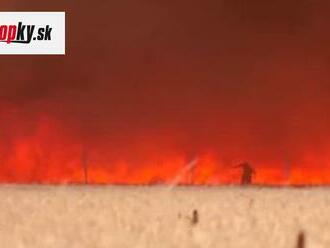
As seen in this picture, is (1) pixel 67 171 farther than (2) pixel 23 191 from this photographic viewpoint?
Yes

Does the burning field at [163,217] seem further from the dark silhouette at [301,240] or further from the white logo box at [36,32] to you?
the white logo box at [36,32]

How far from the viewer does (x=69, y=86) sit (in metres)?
2.39

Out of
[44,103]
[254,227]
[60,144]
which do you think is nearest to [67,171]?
[60,144]

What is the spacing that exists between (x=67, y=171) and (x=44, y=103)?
28 centimetres

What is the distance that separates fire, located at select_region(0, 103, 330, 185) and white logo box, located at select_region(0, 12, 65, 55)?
0.25m

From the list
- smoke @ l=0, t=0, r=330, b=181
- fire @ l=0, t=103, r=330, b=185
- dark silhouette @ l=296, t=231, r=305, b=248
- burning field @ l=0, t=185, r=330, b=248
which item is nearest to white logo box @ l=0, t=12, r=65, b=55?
smoke @ l=0, t=0, r=330, b=181

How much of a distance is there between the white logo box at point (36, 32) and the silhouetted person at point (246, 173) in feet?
2.73

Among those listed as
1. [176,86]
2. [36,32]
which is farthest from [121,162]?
[36,32]

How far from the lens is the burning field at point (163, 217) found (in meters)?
1.55

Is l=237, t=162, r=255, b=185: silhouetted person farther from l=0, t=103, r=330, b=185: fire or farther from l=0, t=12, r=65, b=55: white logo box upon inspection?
l=0, t=12, r=65, b=55: white logo box

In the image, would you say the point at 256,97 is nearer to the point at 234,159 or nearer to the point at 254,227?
the point at 234,159

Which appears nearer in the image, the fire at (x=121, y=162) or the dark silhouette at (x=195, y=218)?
the dark silhouette at (x=195, y=218)

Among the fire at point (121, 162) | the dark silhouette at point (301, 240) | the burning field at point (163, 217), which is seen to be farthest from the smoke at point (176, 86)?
the dark silhouette at point (301, 240)

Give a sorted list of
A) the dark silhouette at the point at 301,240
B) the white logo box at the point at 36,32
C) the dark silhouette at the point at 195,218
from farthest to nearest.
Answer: the white logo box at the point at 36,32 < the dark silhouette at the point at 195,218 < the dark silhouette at the point at 301,240
